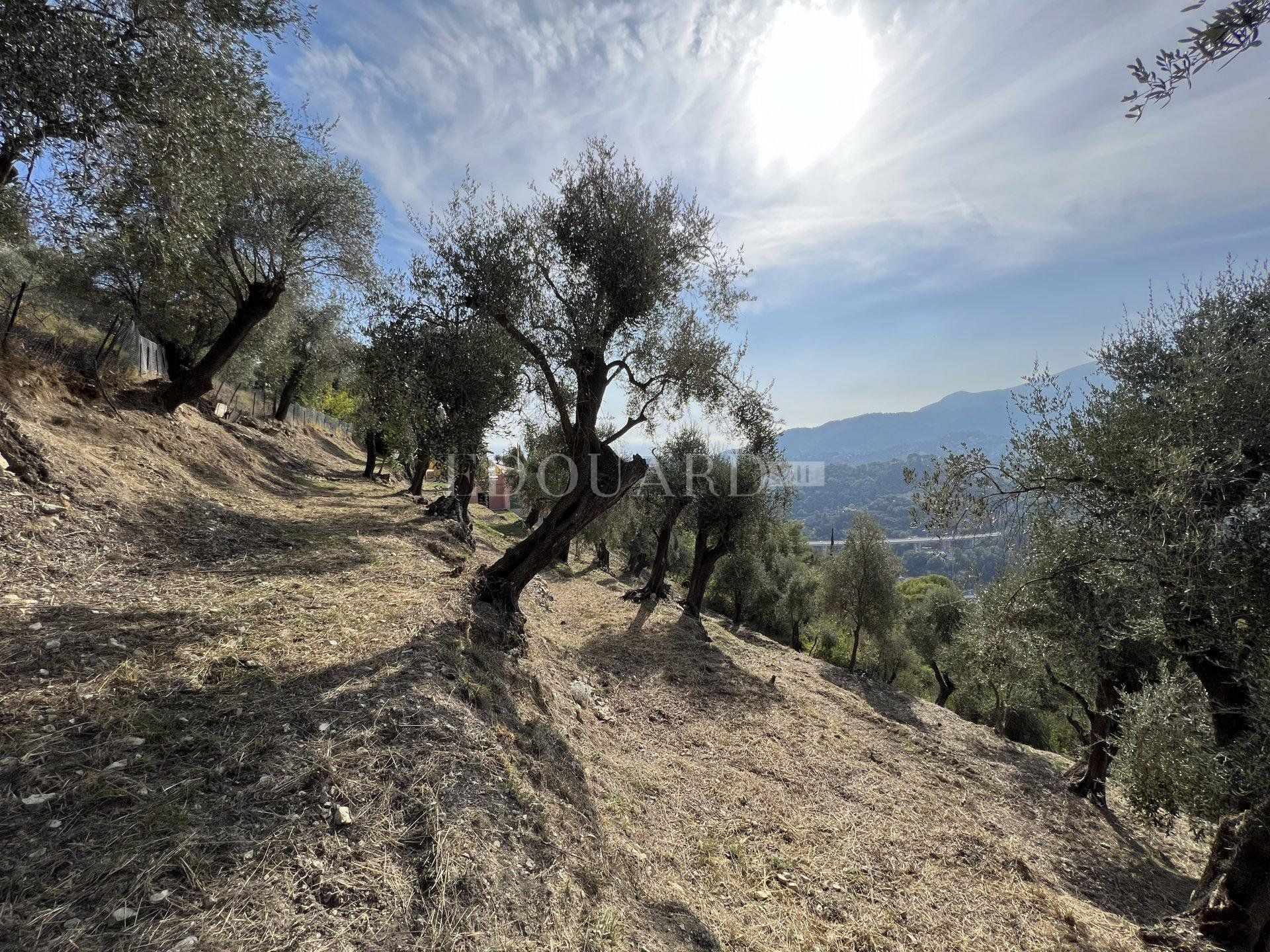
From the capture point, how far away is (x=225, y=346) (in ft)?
41.6

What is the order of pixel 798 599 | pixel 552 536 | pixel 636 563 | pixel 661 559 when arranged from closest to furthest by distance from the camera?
pixel 552 536, pixel 661 559, pixel 636 563, pixel 798 599

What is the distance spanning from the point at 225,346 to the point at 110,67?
28.0 ft

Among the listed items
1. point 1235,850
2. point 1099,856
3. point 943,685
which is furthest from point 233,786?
point 943,685

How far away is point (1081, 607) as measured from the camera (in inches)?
314

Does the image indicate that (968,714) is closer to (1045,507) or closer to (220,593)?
(1045,507)

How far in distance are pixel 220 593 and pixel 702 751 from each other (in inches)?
305

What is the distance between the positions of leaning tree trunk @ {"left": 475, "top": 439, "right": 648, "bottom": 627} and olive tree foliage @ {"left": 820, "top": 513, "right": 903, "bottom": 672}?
982 inches

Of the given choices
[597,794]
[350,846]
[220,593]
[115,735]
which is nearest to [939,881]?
[597,794]

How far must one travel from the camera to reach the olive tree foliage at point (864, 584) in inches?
1143

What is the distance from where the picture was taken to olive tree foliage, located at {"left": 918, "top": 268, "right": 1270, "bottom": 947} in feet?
17.3

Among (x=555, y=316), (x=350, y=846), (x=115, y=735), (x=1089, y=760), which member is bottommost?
(x=1089, y=760)

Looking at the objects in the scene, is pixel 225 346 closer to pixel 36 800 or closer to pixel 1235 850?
pixel 36 800

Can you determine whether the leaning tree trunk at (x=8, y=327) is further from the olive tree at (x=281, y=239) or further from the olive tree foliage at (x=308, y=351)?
the olive tree foliage at (x=308, y=351)

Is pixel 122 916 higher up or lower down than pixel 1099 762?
higher up
